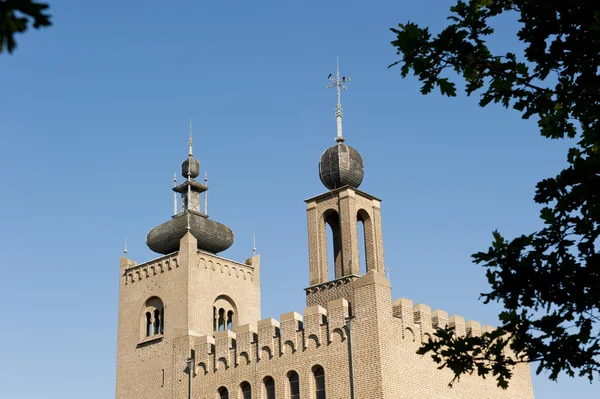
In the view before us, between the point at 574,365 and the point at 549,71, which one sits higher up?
the point at 549,71

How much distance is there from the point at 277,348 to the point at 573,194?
20.7 meters

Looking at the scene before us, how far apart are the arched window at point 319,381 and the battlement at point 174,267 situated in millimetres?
10033

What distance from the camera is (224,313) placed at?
38.4 metres

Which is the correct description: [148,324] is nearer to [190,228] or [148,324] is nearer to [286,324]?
[190,228]

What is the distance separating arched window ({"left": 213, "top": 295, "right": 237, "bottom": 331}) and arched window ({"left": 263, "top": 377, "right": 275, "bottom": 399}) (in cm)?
764

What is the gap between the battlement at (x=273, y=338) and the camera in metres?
28.9

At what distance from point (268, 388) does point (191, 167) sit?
47.6ft

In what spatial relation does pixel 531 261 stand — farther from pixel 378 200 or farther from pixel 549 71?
pixel 378 200

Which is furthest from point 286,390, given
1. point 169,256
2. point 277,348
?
point 169,256

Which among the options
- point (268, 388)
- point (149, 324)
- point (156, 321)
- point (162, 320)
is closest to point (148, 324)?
point (149, 324)

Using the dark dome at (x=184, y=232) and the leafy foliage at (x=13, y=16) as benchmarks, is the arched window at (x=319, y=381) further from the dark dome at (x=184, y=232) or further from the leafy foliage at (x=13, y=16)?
the leafy foliage at (x=13, y=16)

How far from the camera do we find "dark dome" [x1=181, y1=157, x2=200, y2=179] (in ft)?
137

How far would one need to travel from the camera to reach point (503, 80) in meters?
11.5

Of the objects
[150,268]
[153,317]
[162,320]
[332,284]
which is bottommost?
[332,284]
